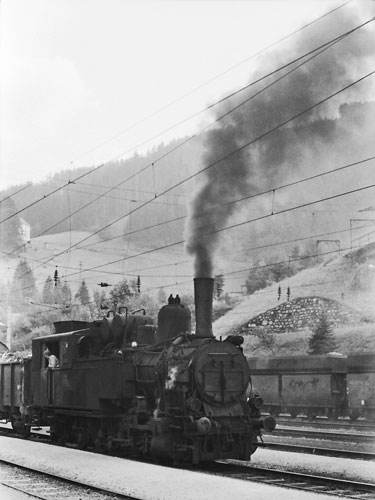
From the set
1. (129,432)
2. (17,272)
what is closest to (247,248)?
(17,272)

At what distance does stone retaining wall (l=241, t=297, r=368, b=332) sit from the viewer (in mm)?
51938

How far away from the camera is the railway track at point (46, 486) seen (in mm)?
8938

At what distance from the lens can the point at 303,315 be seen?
2146 inches

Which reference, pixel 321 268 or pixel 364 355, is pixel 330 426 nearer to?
pixel 364 355

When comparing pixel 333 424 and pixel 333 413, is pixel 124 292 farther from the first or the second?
pixel 333 424

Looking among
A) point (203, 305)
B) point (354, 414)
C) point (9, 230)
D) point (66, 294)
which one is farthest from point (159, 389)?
point (66, 294)

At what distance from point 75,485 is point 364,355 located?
1559 cm

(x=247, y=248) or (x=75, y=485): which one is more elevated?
(x=247, y=248)

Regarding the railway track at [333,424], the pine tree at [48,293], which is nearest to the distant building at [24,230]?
the pine tree at [48,293]

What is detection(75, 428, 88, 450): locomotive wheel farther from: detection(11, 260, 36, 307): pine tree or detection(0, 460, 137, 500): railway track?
detection(11, 260, 36, 307): pine tree

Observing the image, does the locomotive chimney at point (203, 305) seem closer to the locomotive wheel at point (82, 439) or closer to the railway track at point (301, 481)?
the railway track at point (301, 481)

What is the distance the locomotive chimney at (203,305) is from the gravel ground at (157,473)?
8.77 feet

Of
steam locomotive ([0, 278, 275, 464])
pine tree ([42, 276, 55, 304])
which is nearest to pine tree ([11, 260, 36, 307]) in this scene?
pine tree ([42, 276, 55, 304])

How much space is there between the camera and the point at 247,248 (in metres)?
61.6
